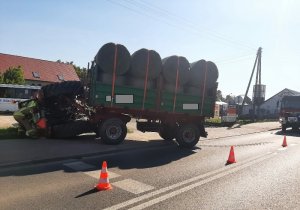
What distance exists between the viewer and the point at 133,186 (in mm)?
7621

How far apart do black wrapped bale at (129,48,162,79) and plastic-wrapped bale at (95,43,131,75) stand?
12.8 inches

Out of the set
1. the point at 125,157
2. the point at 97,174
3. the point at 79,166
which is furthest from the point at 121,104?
the point at 97,174

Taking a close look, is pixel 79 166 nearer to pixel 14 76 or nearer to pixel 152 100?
pixel 152 100

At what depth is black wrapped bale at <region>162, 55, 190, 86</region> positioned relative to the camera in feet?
45.5

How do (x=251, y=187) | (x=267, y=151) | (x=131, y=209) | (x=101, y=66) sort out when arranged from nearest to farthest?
1. (x=131, y=209)
2. (x=251, y=187)
3. (x=101, y=66)
4. (x=267, y=151)

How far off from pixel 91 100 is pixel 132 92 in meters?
1.51

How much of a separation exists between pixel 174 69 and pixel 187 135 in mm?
2695

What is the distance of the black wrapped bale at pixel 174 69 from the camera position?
13.9 meters

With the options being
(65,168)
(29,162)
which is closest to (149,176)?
(65,168)

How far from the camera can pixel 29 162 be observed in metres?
9.37

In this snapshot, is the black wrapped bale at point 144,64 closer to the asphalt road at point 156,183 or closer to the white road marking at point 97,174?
the asphalt road at point 156,183

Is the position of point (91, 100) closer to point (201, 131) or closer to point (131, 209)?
point (201, 131)

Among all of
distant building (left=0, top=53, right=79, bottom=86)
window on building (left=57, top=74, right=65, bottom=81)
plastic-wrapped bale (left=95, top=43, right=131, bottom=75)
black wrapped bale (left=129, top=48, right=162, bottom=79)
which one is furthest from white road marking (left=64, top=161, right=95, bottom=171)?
window on building (left=57, top=74, right=65, bottom=81)

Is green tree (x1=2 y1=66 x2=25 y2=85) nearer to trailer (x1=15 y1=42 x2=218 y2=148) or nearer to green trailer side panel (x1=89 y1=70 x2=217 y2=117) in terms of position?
trailer (x1=15 y1=42 x2=218 y2=148)
